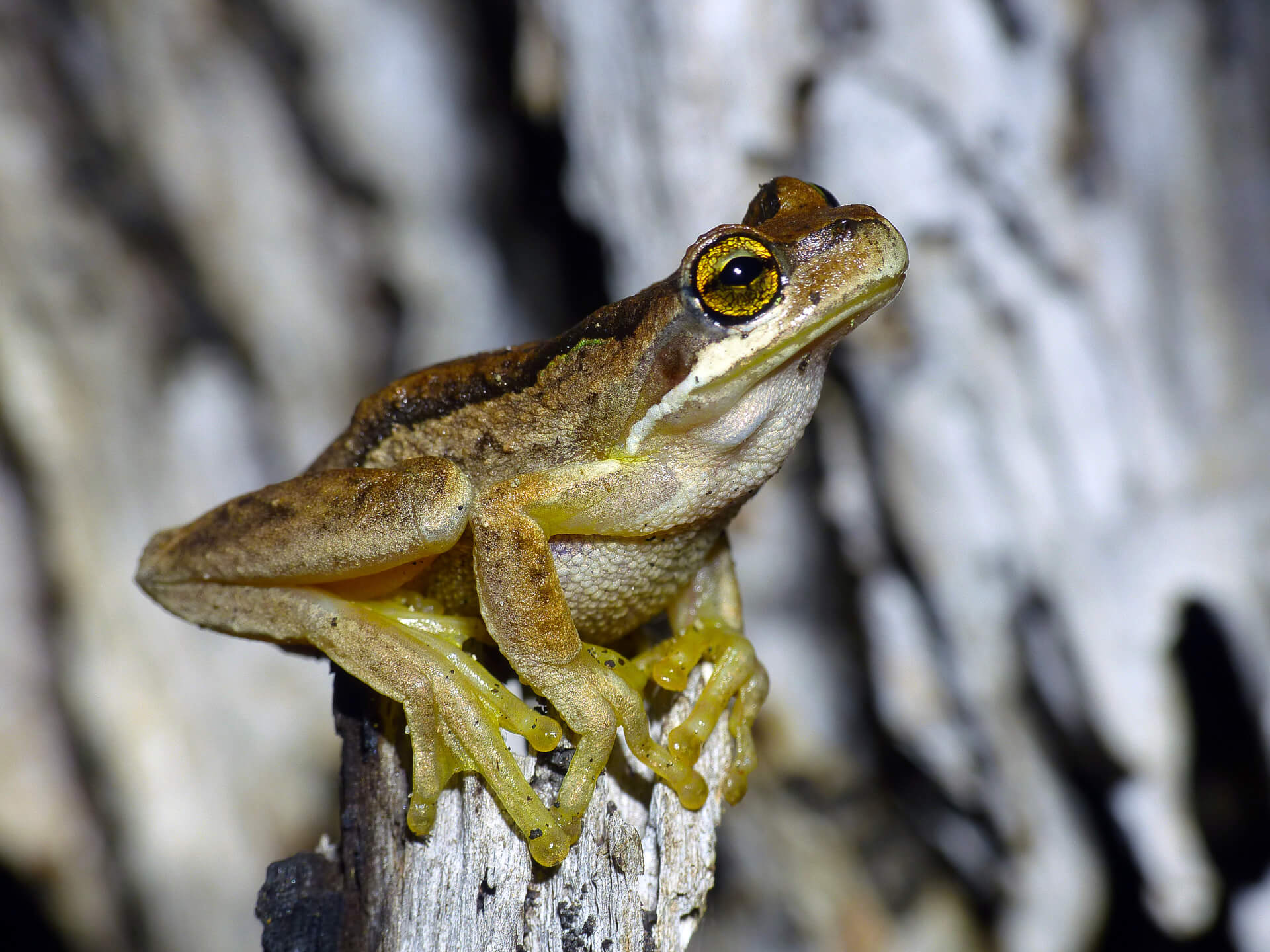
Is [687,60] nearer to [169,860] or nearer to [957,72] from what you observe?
[957,72]

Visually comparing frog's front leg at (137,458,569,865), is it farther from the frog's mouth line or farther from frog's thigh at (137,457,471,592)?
the frog's mouth line

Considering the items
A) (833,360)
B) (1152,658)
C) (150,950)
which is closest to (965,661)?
(1152,658)

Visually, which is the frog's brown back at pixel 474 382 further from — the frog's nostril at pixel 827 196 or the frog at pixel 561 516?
the frog's nostril at pixel 827 196

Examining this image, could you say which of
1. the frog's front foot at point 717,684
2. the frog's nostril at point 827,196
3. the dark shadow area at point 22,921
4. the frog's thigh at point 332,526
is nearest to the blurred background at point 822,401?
the dark shadow area at point 22,921

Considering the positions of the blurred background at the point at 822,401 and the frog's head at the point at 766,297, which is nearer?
the frog's head at the point at 766,297

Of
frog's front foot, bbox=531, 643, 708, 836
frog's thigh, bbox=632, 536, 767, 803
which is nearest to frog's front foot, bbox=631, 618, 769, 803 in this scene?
frog's thigh, bbox=632, 536, 767, 803

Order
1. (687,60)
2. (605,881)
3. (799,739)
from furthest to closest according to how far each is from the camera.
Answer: (799,739)
(687,60)
(605,881)
